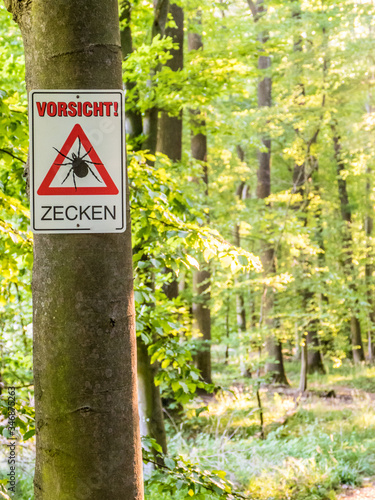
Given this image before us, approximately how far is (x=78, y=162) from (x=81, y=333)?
1.44ft

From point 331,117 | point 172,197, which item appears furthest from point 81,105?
point 331,117

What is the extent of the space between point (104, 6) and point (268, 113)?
1293cm

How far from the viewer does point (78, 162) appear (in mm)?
1365

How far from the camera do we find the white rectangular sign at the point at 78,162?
1.35 meters

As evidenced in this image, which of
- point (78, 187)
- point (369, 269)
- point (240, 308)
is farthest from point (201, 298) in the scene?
point (78, 187)

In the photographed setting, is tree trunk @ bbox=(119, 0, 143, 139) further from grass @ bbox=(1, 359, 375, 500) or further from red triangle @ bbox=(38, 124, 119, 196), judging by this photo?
red triangle @ bbox=(38, 124, 119, 196)

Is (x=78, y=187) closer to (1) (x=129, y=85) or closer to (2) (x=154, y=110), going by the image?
(1) (x=129, y=85)

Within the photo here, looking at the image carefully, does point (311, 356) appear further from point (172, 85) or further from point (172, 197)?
point (172, 197)

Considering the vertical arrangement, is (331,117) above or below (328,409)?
above

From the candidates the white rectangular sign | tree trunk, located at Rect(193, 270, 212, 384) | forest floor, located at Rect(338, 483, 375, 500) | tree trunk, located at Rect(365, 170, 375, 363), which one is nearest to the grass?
forest floor, located at Rect(338, 483, 375, 500)

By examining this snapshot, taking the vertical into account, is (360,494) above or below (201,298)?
below

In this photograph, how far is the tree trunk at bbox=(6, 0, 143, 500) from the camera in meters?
1.28

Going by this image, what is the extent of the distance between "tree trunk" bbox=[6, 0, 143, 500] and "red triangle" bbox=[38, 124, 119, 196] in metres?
0.12

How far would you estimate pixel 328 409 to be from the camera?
12.2m
